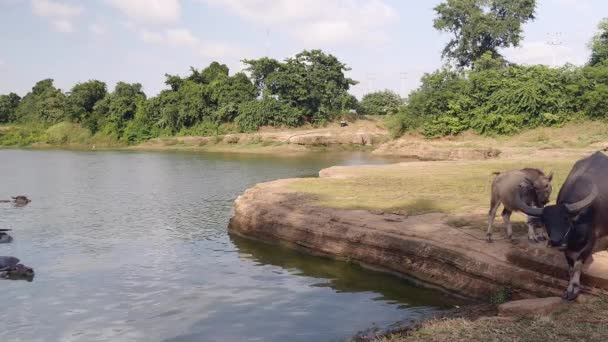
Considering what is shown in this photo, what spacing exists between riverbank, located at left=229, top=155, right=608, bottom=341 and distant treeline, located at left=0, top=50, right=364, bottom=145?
44.2m

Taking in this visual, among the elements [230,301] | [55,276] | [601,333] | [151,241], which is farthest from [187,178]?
[601,333]

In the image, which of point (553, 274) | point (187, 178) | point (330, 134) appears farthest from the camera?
point (330, 134)

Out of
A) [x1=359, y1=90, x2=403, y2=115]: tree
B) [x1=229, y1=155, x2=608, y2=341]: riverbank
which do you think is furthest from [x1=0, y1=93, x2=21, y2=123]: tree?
[x1=229, y1=155, x2=608, y2=341]: riverbank

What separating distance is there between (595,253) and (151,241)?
42.9ft

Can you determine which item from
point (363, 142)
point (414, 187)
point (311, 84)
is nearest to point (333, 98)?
point (311, 84)

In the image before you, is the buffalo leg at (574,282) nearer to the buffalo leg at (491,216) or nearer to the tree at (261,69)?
the buffalo leg at (491,216)

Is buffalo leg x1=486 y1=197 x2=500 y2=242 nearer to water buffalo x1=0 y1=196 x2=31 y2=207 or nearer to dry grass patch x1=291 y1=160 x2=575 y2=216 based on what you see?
dry grass patch x1=291 y1=160 x2=575 y2=216

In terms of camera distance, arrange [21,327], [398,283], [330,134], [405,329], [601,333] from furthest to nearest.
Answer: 1. [330,134]
2. [398,283]
3. [21,327]
4. [405,329]
5. [601,333]

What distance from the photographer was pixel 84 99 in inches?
3406

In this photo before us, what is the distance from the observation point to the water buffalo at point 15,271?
13.7 m

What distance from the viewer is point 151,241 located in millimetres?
17797

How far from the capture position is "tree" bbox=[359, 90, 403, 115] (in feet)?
280

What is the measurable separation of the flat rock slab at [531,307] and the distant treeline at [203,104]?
5852 centimetres

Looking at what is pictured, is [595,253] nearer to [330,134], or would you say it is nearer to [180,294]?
[180,294]
